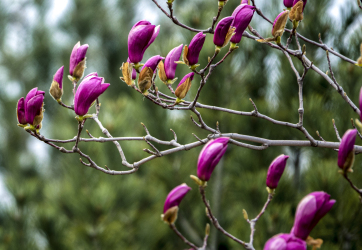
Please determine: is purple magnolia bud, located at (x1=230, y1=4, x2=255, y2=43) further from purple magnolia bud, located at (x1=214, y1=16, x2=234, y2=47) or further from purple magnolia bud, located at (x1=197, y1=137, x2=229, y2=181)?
purple magnolia bud, located at (x1=197, y1=137, x2=229, y2=181)

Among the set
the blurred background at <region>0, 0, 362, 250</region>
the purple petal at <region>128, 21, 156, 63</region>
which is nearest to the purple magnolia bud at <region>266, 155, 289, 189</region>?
the purple petal at <region>128, 21, 156, 63</region>

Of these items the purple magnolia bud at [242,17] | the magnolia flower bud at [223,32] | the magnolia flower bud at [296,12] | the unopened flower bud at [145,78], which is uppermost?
the magnolia flower bud at [296,12]

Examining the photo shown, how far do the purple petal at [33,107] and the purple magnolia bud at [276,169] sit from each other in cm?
33

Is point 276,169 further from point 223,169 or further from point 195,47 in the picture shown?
point 223,169

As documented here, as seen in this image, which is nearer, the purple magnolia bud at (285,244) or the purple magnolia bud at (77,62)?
the purple magnolia bud at (285,244)

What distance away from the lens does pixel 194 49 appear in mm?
509

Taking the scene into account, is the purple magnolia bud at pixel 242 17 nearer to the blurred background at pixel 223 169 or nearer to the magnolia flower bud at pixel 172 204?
the magnolia flower bud at pixel 172 204

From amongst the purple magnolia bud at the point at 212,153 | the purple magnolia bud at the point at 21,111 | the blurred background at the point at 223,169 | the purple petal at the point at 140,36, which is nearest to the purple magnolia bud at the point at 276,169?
the purple magnolia bud at the point at 212,153

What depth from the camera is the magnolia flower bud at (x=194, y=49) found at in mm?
500

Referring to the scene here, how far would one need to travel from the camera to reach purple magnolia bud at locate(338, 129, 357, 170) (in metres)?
0.36

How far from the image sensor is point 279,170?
49 centimetres

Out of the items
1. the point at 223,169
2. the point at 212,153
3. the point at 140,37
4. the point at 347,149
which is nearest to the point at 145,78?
the point at 140,37

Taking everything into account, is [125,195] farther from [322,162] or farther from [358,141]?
[358,141]

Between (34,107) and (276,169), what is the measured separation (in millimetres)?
340
